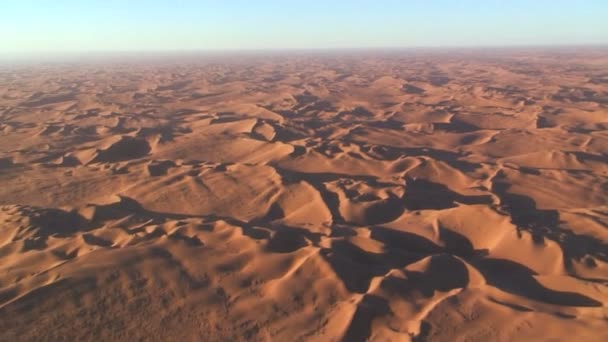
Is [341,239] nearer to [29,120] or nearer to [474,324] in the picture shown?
[474,324]

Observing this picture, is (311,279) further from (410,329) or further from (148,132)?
(148,132)

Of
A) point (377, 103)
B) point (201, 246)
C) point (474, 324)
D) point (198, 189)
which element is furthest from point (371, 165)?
point (377, 103)

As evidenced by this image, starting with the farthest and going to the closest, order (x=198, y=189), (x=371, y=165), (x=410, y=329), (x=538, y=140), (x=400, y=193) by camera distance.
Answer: (x=538, y=140) < (x=371, y=165) < (x=198, y=189) < (x=400, y=193) < (x=410, y=329)

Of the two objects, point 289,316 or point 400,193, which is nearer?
point 289,316

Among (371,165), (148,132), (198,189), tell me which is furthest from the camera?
(148,132)

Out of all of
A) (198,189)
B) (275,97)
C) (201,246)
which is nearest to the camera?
(201,246)

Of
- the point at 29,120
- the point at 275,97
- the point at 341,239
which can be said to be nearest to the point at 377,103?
the point at 275,97
